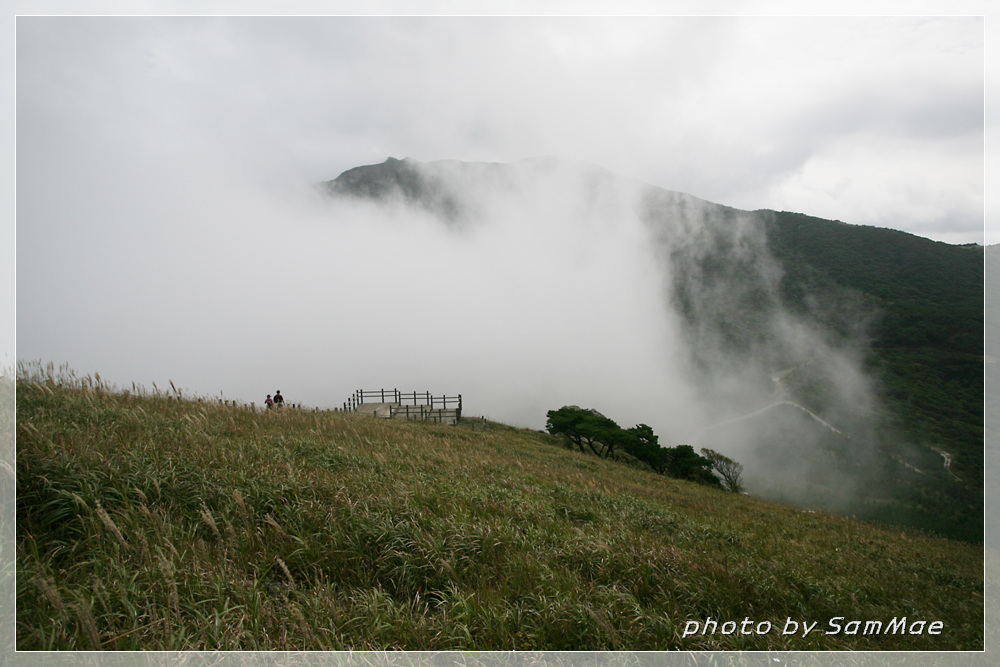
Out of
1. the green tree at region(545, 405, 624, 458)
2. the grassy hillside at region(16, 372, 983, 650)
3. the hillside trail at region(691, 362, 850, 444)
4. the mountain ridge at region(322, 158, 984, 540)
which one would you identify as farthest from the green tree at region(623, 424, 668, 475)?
the hillside trail at region(691, 362, 850, 444)

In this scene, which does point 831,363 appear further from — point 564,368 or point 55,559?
point 55,559

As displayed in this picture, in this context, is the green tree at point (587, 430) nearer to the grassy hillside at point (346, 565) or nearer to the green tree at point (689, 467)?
the green tree at point (689, 467)

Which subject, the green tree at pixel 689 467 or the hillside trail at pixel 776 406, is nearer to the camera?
the green tree at pixel 689 467

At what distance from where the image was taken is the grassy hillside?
3.37 m

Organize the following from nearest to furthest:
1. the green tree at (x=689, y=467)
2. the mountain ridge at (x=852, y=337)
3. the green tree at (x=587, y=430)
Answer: the green tree at (x=587, y=430)
the green tree at (x=689, y=467)
the mountain ridge at (x=852, y=337)

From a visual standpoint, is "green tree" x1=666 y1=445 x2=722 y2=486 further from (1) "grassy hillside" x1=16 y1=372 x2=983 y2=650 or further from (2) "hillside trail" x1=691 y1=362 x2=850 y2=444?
(2) "hillside trail" x1=691 y1=362 x2=850 y2=444

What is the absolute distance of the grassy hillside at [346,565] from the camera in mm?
3365

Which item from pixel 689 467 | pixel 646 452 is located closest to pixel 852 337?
pixel 689 467

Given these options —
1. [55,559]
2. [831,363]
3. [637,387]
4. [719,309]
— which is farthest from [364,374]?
[55,559]

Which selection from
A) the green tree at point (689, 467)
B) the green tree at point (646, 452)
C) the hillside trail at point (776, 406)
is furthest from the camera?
the hillside trail at point (776, 406)

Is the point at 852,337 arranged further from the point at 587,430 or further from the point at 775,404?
the point at 587,430

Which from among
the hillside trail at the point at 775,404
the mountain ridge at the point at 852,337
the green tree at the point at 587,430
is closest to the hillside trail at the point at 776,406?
the hillside trail at the point at 775,404

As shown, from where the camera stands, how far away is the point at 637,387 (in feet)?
489

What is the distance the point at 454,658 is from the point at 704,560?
393 centimetres
